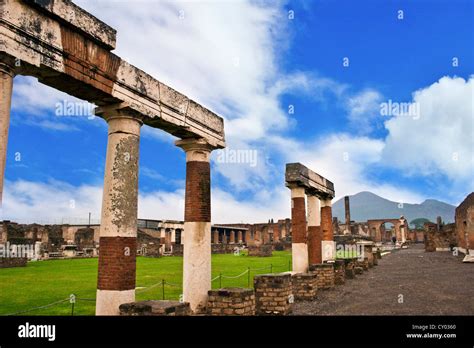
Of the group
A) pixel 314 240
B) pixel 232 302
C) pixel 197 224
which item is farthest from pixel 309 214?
pixel 232 302

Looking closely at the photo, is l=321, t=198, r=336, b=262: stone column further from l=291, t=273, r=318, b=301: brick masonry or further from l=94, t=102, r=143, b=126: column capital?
l=94, t=102, r=143, b=126: column capital

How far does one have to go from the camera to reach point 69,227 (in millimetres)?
48625

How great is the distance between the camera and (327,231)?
703 inches

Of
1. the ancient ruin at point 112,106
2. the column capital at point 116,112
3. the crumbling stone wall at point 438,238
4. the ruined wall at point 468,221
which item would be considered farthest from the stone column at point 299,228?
the crumbling stone wall at point 438,238

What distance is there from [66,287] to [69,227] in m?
38.2

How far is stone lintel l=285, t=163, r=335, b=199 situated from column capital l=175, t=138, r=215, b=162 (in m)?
5.05

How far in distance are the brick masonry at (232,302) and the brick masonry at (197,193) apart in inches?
69.6

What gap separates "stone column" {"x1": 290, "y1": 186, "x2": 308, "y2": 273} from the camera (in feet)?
45.1

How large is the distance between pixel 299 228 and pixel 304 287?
272cm

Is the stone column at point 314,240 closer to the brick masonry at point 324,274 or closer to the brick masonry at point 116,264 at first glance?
the brick masonry at point 324,274

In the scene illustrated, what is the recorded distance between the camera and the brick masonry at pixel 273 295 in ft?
30.4

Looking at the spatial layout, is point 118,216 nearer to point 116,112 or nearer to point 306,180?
point 116,112

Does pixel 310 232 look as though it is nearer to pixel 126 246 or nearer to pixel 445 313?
pixel 445 313
